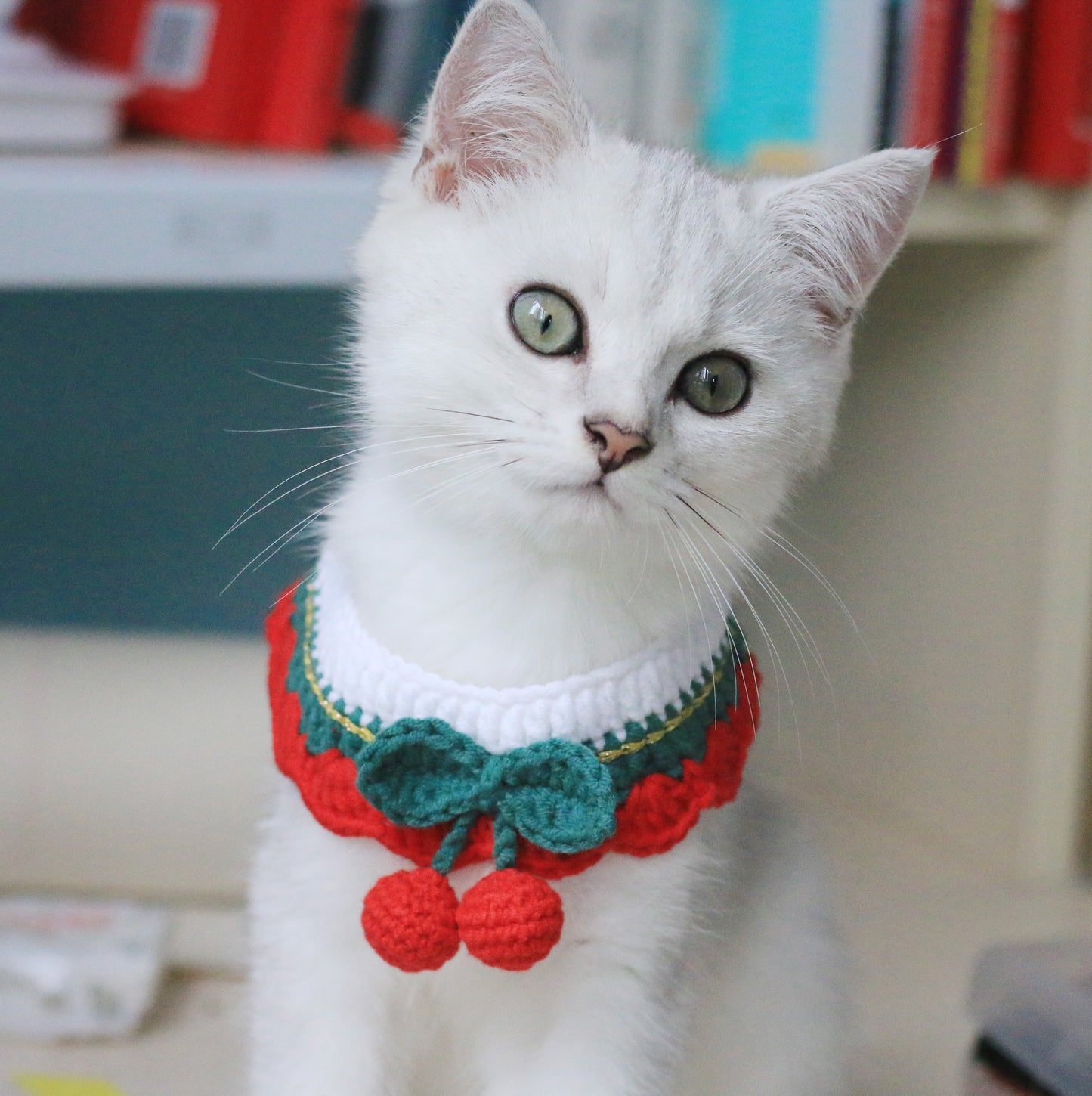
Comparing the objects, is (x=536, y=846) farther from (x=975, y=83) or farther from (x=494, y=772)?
(x=975, y=83)

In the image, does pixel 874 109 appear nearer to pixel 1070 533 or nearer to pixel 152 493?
pixel 1070 533

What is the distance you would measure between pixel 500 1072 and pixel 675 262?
17.5 inches

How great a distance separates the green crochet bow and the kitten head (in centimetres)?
11

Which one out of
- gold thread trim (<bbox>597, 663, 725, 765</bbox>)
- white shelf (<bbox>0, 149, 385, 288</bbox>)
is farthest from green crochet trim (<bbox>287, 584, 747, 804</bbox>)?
white shelf (<bbox>0, 149, 385, 288</bbox>)

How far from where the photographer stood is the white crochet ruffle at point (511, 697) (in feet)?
2.29

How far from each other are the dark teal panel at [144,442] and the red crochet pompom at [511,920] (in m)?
0.97

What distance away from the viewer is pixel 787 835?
923 millimetres

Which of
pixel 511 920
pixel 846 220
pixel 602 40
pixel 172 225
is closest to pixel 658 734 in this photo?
pixel 511 920

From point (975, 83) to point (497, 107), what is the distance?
648mm

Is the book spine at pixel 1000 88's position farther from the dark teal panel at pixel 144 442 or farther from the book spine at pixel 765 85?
the dark teal panel at pixel 144 442

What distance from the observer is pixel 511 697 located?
27.7 inches

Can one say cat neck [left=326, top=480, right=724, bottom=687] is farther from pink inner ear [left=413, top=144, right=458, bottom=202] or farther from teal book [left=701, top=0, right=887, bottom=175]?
teal book [left=701, top=0, right=887, bottom=175]

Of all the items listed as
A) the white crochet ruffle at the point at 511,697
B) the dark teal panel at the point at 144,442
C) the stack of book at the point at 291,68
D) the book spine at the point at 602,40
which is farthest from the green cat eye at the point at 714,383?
the dark teal panel at the point at 144,442

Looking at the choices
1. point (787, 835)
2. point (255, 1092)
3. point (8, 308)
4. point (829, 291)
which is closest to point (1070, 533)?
point (787, 835)
